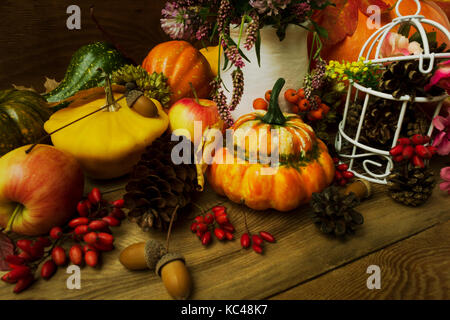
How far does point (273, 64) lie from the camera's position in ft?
2.78

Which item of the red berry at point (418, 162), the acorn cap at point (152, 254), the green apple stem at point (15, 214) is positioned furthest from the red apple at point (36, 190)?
the red berry at point (418, 162)

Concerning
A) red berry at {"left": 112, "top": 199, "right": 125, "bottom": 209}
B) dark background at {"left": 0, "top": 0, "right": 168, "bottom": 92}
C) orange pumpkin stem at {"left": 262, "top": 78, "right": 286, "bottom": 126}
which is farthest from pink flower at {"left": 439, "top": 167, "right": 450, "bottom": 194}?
dark background at {"left": 0, "top": 0, "right": 168, "bottom": 92}

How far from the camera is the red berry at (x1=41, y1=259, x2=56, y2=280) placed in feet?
1.73

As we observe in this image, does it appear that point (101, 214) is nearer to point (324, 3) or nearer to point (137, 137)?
point (137, 137)

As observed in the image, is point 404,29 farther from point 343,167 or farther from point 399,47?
point 343,167

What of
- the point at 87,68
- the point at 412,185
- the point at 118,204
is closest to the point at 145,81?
the point at 87,68

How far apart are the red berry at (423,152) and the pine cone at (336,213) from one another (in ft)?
0.57

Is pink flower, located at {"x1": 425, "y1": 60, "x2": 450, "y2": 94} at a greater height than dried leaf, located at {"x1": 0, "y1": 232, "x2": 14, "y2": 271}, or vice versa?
pink flower, located at {"x1": 425, "y1": 60, "x2": 450, "y2": 94}

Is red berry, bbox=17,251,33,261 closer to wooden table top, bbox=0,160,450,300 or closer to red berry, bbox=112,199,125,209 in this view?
wooden table top, bbox=0,160,450,300

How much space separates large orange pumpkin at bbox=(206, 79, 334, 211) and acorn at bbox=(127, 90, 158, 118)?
201mm

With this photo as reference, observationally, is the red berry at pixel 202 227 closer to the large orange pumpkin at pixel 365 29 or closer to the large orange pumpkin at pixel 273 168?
the large orange pumpkin at pixel 273 168

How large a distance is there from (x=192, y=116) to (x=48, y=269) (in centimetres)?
48
